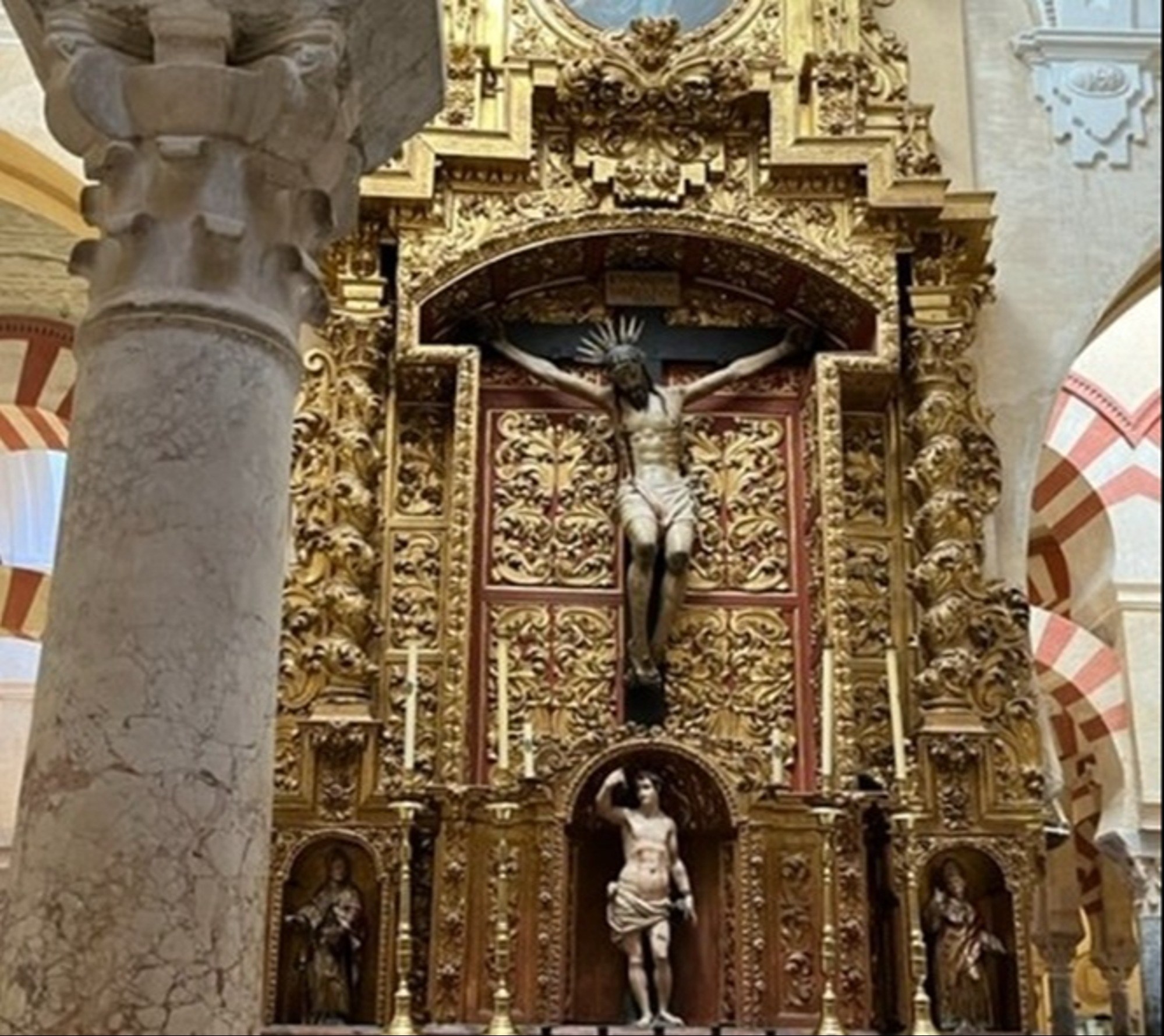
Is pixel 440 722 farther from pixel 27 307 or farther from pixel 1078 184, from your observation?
pixel 27 307

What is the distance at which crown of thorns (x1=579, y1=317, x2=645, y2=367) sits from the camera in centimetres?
787

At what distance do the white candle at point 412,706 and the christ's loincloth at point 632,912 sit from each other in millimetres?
915

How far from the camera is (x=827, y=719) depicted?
20.5 ft

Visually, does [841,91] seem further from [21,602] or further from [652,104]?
[21,602]

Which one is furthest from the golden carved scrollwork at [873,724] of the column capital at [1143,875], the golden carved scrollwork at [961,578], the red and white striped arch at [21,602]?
the red and white striped arch at [21,602]

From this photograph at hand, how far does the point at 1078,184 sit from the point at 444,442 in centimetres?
337

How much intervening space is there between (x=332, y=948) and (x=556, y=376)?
2.63m

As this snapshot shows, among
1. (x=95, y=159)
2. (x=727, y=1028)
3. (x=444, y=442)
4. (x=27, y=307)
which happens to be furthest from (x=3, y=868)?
(x=95, y=159)

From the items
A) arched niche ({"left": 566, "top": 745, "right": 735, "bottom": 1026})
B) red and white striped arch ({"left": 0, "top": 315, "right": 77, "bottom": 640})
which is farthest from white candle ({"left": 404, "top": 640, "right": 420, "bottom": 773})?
red and white striped arch ({"left": 0, "top": 315, "right": 77, "bottom": 640})

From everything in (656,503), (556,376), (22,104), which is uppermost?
(22,104)

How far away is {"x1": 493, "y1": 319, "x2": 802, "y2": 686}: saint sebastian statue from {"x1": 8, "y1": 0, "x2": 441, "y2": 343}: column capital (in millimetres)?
3946

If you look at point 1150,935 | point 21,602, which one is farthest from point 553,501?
point 21,602

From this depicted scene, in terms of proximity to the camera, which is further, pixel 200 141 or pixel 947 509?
pixel 947 509

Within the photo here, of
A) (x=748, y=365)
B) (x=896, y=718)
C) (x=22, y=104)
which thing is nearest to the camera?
(x=896, y=718)
